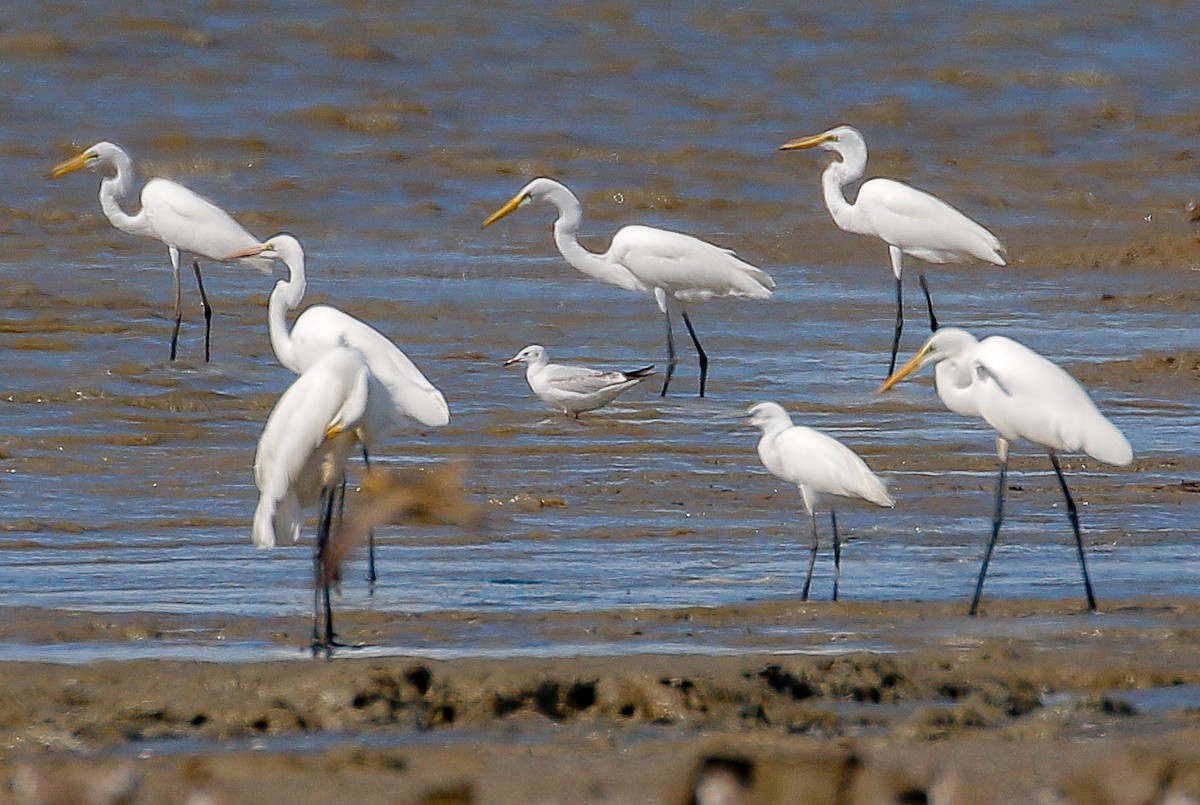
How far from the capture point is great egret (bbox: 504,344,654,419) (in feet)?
35.1

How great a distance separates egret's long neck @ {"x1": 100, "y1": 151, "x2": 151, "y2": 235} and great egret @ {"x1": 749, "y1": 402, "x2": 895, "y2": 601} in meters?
6.61

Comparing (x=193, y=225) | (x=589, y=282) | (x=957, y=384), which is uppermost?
(x=193, y=225)

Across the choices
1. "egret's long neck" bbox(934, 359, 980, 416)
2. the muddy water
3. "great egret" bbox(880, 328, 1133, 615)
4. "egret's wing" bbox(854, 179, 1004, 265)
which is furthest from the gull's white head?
"great egret" bbox(880, 328, 1133, 615)

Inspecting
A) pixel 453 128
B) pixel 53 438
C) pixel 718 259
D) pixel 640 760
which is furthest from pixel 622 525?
pixel 453 128

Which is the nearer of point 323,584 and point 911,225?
point 323,584

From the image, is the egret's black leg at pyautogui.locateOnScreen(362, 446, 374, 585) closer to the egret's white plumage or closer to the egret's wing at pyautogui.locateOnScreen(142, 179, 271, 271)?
the egret's white plumage

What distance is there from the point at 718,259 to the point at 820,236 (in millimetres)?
3757

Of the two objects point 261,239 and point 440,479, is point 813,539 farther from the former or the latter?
point 261,239

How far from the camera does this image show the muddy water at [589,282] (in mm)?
7953

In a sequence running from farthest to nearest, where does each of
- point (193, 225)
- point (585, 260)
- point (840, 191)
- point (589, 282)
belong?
point (589, 282)
point (840, 191)
point (193, 225)
point (585, 260)

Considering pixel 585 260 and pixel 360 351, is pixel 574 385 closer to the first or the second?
pixel 585 260

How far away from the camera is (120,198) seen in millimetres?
14211

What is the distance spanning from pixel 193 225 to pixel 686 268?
300 cm

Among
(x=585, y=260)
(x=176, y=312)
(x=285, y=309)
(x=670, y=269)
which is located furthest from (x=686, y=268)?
Result: (x=285, y=309)
